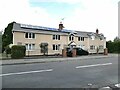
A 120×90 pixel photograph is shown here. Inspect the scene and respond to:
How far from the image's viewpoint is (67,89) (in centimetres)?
830

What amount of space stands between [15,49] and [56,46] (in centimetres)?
2076

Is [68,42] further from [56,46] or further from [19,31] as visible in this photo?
[19,31]

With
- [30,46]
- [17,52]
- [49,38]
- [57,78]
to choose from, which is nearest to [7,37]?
[30,46]

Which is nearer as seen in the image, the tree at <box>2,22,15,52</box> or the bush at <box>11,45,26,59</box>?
the bush at <box>11,45,26,59</box>

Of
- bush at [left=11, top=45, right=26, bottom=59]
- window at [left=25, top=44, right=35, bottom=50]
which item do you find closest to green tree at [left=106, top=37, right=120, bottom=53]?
window at [left=25, top=44, right=35, bottom=50]

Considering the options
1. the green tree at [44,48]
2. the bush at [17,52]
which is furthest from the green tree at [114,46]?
the bush at [17,52]

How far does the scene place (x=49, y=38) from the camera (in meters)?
49.8

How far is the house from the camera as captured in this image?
44969 mm

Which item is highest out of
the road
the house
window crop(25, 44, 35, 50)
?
the house

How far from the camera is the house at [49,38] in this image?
44969 mm

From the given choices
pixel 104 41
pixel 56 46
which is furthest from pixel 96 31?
pixel 56 46

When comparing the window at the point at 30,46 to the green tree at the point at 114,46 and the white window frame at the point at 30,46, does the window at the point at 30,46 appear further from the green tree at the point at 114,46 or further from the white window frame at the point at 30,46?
the green tree at the point at 114,46

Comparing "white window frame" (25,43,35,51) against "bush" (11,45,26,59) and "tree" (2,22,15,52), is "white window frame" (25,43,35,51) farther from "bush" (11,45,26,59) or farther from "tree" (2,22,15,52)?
"bush" (11,45,26,59)

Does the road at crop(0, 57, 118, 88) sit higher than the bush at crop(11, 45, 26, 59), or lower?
lower
